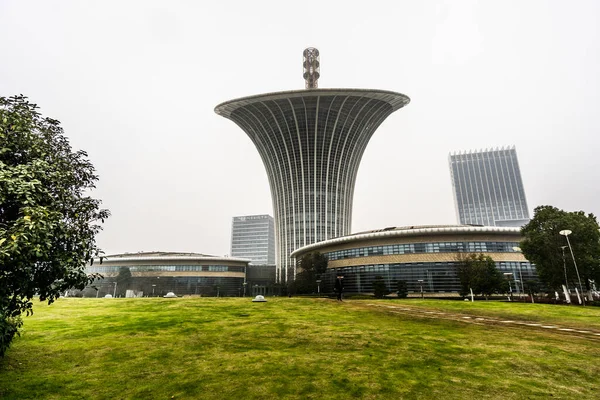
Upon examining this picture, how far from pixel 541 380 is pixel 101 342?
14.3 meters

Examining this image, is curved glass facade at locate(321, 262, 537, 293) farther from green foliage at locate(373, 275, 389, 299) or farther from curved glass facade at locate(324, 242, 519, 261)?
green foliage at locate(373, 275, 389, 299)

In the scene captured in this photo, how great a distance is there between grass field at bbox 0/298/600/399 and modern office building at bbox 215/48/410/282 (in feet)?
282

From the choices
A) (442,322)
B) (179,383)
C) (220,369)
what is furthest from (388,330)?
(179,383)

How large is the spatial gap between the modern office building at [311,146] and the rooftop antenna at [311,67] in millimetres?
23138

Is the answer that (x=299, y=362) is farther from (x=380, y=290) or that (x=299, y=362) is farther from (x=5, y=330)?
(x=380, y=290)

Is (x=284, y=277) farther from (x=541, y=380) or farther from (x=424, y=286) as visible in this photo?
(x=541, y=380)

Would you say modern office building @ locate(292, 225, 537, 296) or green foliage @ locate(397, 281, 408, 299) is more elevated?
modern office building @ locate(292, 225, 537, 296)

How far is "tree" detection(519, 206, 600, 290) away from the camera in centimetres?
3669

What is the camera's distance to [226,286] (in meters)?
102

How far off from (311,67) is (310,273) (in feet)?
273

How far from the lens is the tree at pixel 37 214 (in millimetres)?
7535

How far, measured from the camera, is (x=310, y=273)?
7275 cm

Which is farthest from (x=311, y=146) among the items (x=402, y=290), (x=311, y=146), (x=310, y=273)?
(x=402, y=290)

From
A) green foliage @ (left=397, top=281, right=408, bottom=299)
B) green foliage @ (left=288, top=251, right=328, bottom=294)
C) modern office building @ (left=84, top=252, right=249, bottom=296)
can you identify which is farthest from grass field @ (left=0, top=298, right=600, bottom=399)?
modern office building @ (left=84, top=252, right=249, bottom=296)
